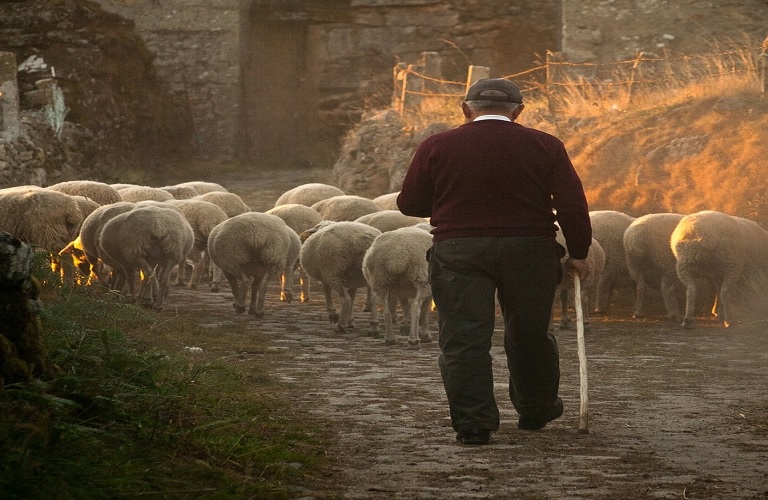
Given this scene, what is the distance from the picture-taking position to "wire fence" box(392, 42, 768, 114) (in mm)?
18672

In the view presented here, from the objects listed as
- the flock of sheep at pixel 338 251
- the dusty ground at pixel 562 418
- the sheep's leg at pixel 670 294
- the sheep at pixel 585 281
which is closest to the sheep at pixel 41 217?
the flock of sheep at pixel 338 251

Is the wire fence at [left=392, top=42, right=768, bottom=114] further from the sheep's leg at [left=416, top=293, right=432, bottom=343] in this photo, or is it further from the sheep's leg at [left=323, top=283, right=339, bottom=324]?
the sheep's leg at [left=416, top=293, right=432, bottom=343]

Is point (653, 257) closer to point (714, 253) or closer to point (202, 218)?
point (714, 253)

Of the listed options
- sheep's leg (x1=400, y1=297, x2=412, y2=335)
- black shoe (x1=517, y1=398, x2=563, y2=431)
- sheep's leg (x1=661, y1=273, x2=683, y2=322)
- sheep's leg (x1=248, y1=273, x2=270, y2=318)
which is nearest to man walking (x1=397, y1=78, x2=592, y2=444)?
black shoe (x1=517, y1=398, x2=563, y2=431)

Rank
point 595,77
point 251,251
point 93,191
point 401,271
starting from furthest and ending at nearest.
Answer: point 595,77
point 93,191
point 251,251
point 401,271

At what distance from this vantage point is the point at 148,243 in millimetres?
11523

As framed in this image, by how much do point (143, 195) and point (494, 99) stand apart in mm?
9485

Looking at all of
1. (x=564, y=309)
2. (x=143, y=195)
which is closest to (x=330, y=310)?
(x=564, y=309)

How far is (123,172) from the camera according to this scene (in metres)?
23.4

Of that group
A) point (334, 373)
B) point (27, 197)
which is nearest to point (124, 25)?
point (27, 197)

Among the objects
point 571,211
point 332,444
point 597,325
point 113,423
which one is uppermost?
point 571,211

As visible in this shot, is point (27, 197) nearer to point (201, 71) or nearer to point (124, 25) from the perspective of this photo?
point (124, 25)

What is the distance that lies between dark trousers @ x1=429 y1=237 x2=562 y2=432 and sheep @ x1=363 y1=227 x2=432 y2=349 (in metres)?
3.82

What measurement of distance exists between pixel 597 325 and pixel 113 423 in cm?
729
